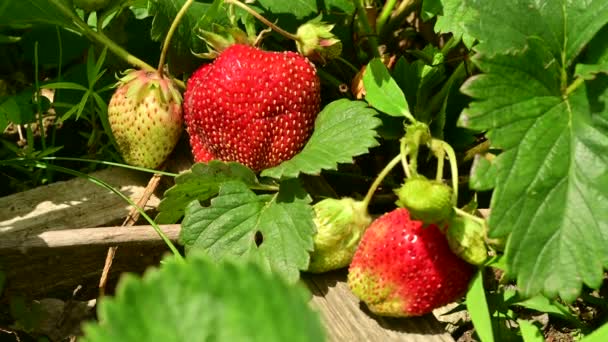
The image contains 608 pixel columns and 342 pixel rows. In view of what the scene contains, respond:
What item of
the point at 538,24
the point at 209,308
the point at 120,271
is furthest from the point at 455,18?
the point at 209,308

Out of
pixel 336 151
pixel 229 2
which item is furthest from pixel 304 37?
pixel 336 151

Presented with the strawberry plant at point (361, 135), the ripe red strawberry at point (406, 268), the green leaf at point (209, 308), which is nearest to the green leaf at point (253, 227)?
the strawberry plant at point (361, 135)

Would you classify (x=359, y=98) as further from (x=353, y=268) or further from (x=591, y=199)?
(x=591, y=199)

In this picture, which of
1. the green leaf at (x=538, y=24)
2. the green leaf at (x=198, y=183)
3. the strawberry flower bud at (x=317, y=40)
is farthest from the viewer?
the strawberry flower bud at (x=317, y=40)

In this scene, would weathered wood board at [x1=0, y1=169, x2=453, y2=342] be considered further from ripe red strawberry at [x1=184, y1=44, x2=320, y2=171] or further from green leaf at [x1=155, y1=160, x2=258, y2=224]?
ripe red strawberry at [x1=184, y1=44, x2=320, y2=171]

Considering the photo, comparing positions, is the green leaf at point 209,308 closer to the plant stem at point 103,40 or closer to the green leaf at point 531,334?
the green leaf at point 531,334
